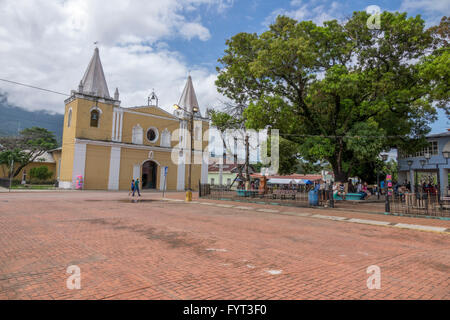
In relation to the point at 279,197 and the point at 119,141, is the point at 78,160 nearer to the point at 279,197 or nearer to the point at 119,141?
the point at 119,141

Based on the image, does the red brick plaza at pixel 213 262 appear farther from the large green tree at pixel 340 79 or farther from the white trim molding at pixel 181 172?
the white trim molding at pixel 181 172

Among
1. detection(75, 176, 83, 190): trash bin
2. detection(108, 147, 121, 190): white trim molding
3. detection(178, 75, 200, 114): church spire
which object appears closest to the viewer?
detection(75, 176, 83, 190): trash bin

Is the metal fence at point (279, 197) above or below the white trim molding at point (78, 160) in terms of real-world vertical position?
below

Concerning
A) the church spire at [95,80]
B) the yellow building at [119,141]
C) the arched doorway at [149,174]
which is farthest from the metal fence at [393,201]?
the church spire at [95,80]

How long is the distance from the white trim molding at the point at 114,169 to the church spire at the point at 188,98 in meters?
12.8

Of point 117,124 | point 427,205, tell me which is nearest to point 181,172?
point 117,124

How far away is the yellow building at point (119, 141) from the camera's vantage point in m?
34.0

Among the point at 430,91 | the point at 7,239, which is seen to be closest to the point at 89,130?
the point at 7,239

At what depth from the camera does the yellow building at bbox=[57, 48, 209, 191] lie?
3397cm

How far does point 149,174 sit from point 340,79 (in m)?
29.5

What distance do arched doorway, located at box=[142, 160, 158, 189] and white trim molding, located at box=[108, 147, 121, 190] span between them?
396 centimetres

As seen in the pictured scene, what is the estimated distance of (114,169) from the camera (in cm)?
3622

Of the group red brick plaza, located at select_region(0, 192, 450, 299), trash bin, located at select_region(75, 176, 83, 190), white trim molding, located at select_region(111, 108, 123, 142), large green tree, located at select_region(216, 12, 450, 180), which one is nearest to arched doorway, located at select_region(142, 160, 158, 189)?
white trim molding, located at select_region(111, 108, 123, 142)

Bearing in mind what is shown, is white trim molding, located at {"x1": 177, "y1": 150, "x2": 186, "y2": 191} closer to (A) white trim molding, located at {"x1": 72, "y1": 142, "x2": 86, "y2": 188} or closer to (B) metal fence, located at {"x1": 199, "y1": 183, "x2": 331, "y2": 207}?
(A) white trim molding, located at {"x1": 72, "y1": 142, "x2": 86, "y2": 188}
